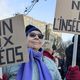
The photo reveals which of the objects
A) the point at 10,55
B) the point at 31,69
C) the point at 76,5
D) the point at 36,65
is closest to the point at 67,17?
the point at 76,5

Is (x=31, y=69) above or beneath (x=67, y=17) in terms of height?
beneath

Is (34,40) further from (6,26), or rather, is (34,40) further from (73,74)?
(73,74)

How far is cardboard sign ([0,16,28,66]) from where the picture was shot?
499 cm

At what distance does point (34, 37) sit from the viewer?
539 centimetres

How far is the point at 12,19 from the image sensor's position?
199 inches

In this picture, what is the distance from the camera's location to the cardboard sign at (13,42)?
4.99m

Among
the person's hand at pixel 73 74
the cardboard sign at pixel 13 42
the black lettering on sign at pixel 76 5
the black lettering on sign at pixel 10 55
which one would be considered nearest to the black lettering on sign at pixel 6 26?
the cardboard sign at pixel 13 42

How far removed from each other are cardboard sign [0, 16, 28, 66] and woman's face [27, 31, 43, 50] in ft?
1.10

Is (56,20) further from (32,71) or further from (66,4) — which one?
(32,71)

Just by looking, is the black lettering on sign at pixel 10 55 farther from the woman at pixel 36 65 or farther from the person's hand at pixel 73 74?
the person's hand at pixel 73 74

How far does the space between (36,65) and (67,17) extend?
2.82ft

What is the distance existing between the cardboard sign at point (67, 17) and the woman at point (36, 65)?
471mm

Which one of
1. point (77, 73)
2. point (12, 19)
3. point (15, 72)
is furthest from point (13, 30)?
point (77, 73)

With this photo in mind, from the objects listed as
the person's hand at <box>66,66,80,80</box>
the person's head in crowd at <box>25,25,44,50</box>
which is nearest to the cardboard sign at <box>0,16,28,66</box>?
the person's head in crowd at <box>25,25,44,50</box>
